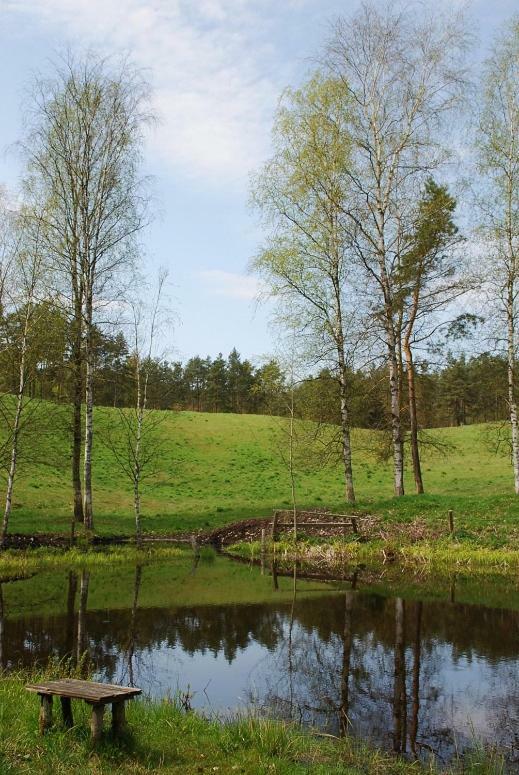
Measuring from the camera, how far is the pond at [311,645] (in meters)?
8.94

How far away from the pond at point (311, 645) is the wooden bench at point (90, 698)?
239 centimetres

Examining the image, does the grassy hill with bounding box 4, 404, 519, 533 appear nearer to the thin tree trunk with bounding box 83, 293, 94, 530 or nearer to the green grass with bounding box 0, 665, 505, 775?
the thin tree trunk with bounding box 83, 293, 94, 530

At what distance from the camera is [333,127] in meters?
27.1

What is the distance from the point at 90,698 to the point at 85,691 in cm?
37

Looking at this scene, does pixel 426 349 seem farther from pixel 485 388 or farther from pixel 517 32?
pixel 517 32

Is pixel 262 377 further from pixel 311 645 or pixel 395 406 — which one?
pixel 311 645

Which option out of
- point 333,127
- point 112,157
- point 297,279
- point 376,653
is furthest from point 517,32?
point 376,653

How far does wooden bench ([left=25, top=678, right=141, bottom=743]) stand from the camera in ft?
21.7

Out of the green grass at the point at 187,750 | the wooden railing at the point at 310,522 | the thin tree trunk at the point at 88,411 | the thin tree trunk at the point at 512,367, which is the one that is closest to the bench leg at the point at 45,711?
the green grass at the point at 187,750

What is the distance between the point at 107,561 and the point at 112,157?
49.7 ft

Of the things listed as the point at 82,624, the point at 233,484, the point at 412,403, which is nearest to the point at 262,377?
the point at 412,403

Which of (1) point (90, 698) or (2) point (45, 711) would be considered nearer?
(1) point (90, 698)

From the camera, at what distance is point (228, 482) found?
4381 centimetres

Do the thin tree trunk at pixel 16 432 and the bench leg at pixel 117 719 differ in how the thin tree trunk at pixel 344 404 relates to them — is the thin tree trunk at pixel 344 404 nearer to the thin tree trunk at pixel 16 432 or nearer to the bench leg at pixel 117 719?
the thin tree trunk at pixel 16 432
